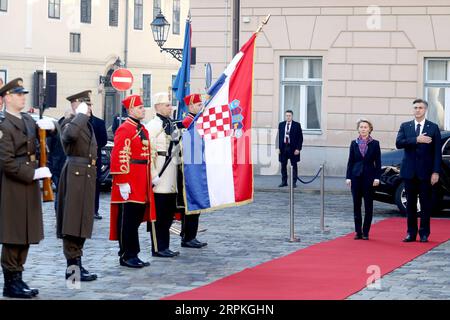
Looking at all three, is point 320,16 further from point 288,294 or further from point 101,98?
point 101,98

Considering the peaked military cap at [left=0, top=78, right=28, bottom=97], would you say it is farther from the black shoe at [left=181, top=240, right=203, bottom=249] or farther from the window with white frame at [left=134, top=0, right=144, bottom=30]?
the window with white frame at [left=134, top=0, right=144, bottom=30]

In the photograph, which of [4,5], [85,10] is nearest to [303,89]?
[4,5]

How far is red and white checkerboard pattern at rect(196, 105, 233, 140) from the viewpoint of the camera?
14.2m

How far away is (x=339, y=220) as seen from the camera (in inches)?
741

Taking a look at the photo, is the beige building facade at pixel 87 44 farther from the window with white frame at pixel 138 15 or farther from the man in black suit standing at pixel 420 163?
the man in black suit standing at pixel 420 163

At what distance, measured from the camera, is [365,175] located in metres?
15.9

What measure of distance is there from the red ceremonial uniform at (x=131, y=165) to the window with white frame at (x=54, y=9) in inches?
1327

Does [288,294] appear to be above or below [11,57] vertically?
below

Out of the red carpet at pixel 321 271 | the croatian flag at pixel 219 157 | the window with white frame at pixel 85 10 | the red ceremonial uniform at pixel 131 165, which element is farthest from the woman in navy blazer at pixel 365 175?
the window with white frame at pixel 85 10

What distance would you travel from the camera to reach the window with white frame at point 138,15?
51.4 meters

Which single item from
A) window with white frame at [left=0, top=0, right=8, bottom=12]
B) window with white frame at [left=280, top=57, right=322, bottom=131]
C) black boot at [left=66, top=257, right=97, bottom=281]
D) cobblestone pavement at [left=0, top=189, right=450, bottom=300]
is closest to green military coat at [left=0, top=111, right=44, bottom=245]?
cobblestone pavement at [left=0, top=189, right=450, bottom=300]

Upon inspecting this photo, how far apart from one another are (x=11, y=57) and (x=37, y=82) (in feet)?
8.92

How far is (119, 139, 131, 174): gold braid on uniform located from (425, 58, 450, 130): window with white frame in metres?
16.9
